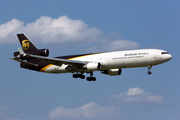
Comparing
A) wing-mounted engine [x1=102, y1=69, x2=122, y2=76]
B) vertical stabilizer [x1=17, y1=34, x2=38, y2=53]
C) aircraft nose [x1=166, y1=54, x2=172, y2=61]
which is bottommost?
wing-mounted engine [x1=102, y1=69, x2=122, y2=76]

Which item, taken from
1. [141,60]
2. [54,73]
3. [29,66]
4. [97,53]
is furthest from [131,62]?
[29,66]

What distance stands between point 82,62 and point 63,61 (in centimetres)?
379

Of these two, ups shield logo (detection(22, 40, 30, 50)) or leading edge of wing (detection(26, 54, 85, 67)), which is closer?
leading edge of wing (detection(26, 54, 85, 67))

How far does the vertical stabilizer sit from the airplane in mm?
1994

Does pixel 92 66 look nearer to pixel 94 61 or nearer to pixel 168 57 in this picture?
pixel 94 61

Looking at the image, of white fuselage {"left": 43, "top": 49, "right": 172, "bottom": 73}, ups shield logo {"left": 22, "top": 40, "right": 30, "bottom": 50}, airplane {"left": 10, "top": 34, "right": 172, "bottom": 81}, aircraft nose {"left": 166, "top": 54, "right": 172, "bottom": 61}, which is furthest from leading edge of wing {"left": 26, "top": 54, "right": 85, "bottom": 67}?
aircraft nose {"left": 166, "top": 54, "right": 172, "bottom": 61}

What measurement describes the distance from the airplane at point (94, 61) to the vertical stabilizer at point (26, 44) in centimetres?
199

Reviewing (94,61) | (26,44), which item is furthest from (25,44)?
(94,61)

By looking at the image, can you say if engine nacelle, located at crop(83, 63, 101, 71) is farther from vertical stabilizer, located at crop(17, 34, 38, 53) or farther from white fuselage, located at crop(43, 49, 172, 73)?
vertical stabilizer, located at crop(17, 34, 38, 53)

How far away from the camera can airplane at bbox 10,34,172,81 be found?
192ft

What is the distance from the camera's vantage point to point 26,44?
67062 millimetres

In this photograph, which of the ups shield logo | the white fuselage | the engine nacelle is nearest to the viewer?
the white fuselage

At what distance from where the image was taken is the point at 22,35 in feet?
223

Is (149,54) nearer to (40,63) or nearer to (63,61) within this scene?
(63,61)
